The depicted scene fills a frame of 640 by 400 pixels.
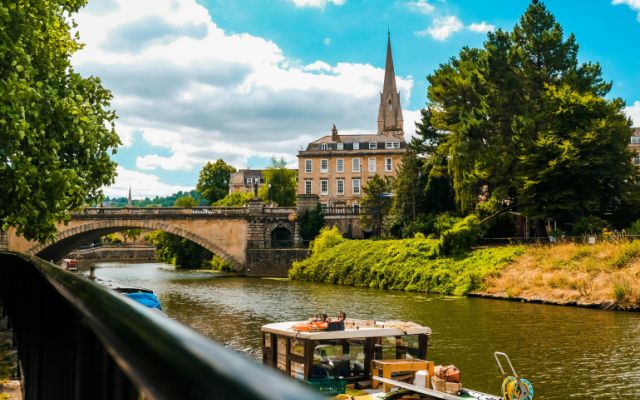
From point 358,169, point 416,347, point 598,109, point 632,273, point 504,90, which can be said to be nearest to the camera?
point 416,347

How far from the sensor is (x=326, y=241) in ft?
174

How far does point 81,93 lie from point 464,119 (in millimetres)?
32910

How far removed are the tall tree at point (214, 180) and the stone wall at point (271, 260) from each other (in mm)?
49772

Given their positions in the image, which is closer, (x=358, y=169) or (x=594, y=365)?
(x=594, y=365)

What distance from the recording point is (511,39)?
1804 inches

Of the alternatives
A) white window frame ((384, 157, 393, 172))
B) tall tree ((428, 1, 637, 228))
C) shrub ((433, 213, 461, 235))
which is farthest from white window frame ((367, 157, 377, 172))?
shrub ((433, 213, 461, 235))

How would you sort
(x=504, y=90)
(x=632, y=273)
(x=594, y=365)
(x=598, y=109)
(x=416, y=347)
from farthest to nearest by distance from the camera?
(x=504, y=90) < (x=598, y=109) < (x=632, y=273) < (x=594, y=365) < (x=416, y=347)

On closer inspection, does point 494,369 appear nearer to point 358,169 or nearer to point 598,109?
point 598,109

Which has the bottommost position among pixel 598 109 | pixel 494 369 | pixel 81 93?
pixel 494 369

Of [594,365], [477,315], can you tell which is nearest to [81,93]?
[594,365]

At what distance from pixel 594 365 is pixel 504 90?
3059cm

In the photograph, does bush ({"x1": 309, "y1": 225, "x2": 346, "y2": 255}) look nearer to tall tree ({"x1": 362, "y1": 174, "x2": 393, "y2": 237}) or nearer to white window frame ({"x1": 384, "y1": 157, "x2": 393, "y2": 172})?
tall tree ({"x1": 362, "y1": 174, "x2": 393, "y2": 237})

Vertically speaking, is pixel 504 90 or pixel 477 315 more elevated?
pixel 504 90

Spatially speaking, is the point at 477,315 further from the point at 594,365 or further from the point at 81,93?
the point at 81,93
